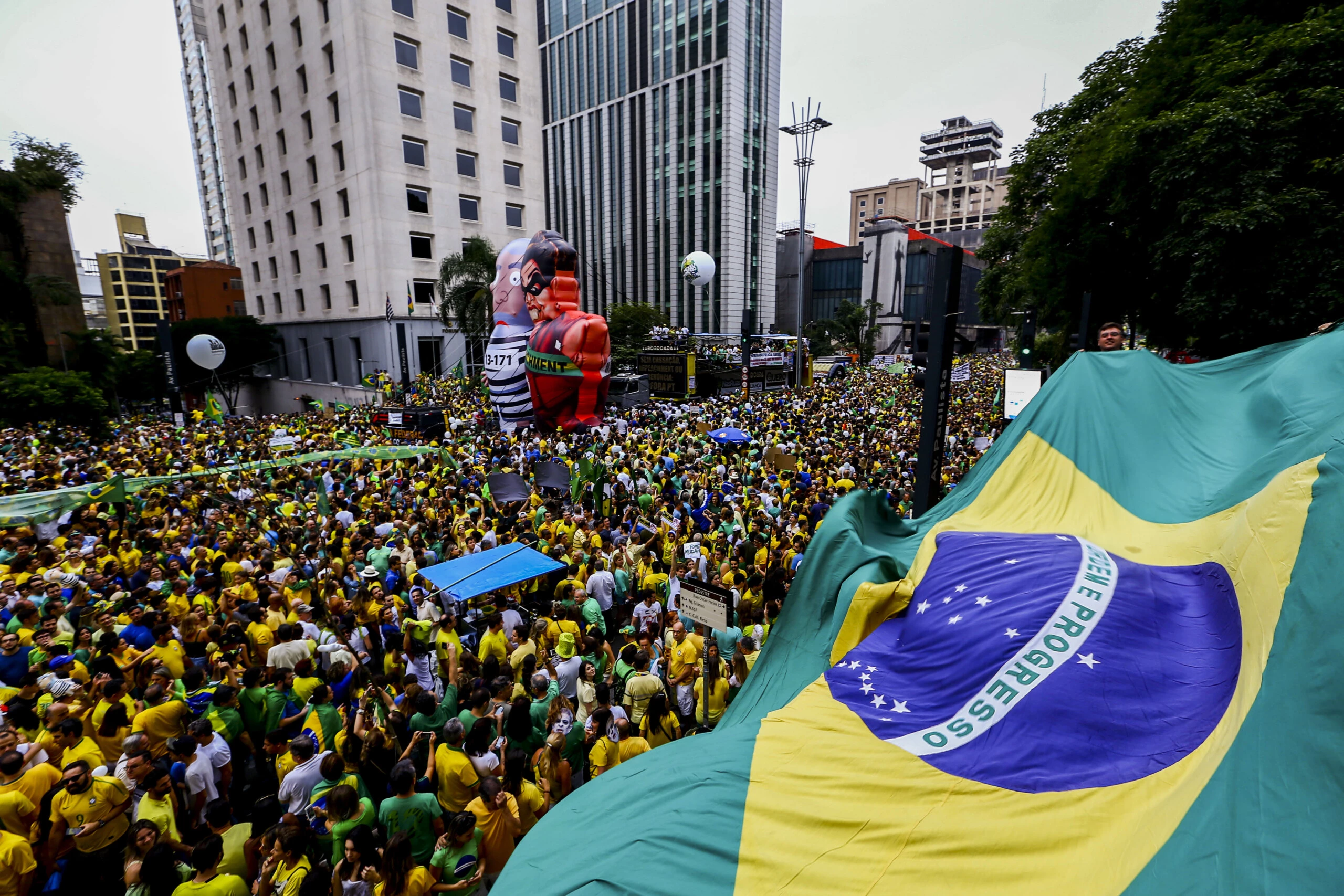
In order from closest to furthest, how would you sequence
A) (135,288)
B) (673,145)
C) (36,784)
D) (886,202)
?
1. (36,784)
2. (673,145)
3. (135,288)
4. (886,202)

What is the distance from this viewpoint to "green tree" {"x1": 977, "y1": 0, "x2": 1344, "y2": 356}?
43.5 feet

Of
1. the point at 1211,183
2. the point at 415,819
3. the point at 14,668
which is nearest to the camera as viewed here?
the point at 415,819

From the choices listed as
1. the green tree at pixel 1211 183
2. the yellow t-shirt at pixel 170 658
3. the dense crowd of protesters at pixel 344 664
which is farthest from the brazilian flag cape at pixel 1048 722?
the green tree at pixel 1211 183

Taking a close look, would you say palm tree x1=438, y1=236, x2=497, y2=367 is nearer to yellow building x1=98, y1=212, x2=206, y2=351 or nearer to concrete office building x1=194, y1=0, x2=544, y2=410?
concrete office building x1=194, y1=0, x2=544, y2=410

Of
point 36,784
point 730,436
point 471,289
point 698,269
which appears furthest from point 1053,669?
point 698,269

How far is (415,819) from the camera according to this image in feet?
14.9

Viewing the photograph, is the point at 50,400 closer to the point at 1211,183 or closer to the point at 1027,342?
the point at 1027,342

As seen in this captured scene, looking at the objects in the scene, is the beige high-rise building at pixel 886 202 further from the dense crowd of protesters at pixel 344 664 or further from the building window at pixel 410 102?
the dense crowd of protesters at pixel 344 664

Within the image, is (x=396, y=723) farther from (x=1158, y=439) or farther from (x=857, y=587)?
(x=1158, y=439)

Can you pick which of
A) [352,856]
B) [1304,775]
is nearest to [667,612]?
[352,856]

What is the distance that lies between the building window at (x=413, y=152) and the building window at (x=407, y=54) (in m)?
4.18

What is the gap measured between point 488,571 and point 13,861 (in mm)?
4683

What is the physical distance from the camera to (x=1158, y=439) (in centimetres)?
664

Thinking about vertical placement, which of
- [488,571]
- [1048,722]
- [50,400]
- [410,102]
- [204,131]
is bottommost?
[488,571]
